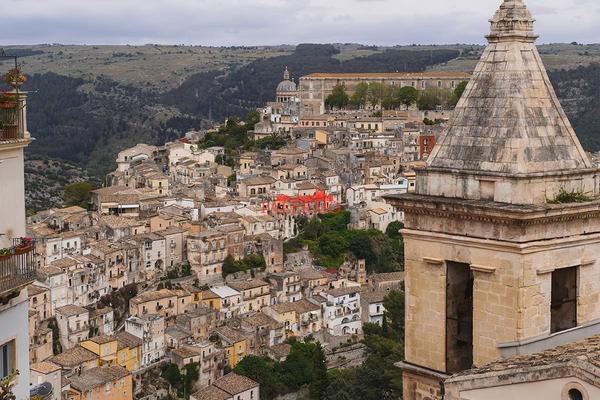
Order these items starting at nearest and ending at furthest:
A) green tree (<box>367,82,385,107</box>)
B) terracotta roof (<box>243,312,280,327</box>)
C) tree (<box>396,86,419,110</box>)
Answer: terracotta roof (<box>243,312,280,327</box>)
tree (<box>396,86,419,110</box>)
green tree (<box>367,82,385,107</box>)

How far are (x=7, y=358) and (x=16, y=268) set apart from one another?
68 cm

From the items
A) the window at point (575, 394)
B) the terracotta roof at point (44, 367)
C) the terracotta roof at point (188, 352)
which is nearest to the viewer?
the window at point (575, 394)

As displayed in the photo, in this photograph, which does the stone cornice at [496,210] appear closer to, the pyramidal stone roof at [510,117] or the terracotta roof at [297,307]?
the pyramidal stone roof at [510,117]

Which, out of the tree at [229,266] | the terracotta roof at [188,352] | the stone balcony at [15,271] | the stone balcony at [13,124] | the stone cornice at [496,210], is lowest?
the terracotta roof at [188,352]

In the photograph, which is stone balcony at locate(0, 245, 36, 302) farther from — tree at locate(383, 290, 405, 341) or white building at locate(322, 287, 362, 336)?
white building at locate(322, 287, 362, 336)

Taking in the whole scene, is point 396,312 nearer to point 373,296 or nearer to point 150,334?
point 373,296

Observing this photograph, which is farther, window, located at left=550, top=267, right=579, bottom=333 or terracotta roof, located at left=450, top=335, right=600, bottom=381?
window, located at left=550, top=267, right=579, bottom=333

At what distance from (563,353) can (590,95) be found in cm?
11577

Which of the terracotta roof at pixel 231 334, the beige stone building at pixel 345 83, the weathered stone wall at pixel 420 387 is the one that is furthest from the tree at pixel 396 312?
the beige stone building at pixel 345 83

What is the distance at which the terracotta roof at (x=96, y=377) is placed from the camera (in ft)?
129

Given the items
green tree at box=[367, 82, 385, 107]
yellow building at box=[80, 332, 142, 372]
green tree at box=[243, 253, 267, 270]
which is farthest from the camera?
green tree at box=[367, 82, 385, 107]

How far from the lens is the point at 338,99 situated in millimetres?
92062

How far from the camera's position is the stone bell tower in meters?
7.06

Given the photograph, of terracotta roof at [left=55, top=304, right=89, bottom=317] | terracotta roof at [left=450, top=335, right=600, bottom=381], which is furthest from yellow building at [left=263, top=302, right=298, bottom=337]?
terracotta roof at [left=450, top=335, right=600, bottom=381]
